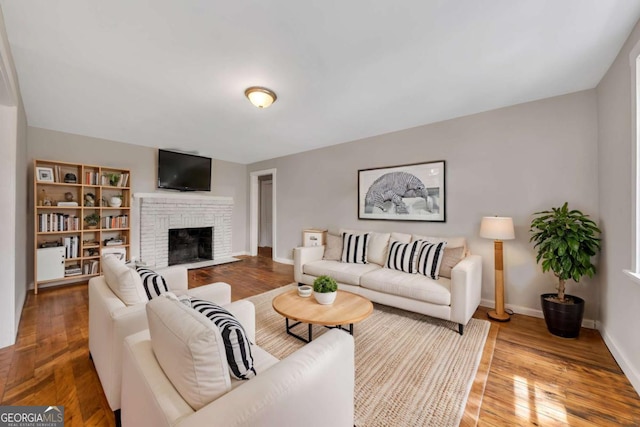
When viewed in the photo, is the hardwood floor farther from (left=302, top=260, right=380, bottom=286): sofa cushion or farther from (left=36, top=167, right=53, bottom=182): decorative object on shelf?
(left=36, top=167, right=53, bottom=182): decorative object on shelf

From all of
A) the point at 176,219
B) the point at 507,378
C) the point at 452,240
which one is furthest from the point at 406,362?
the point at 176,219

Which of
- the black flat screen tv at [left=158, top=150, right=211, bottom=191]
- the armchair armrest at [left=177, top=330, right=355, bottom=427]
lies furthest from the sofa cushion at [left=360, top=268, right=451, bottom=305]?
the black flat screen tv at [left=158, top=150, right=211, bottom=191]

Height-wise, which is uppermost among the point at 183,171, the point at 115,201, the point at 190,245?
the point at 183,171

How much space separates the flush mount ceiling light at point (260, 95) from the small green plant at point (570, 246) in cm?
301

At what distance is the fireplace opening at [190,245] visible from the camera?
5.17m

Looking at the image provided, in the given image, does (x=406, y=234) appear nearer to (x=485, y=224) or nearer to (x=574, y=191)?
(x=485, y=224)

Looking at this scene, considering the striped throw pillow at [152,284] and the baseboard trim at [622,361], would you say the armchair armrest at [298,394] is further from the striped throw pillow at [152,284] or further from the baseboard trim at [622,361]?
the baseboard trim at [622,361]

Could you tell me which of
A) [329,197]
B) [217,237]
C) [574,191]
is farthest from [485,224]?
[217,237]

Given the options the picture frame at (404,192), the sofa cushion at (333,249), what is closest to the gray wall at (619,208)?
the picture frame at (404,192)

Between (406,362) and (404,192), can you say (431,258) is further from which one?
(406,362)

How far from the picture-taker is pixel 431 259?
288 centimetres

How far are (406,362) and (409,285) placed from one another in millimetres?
843

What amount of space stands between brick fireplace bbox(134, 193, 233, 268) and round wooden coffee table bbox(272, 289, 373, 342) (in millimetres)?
3487

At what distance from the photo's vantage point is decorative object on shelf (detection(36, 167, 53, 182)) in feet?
11.6
